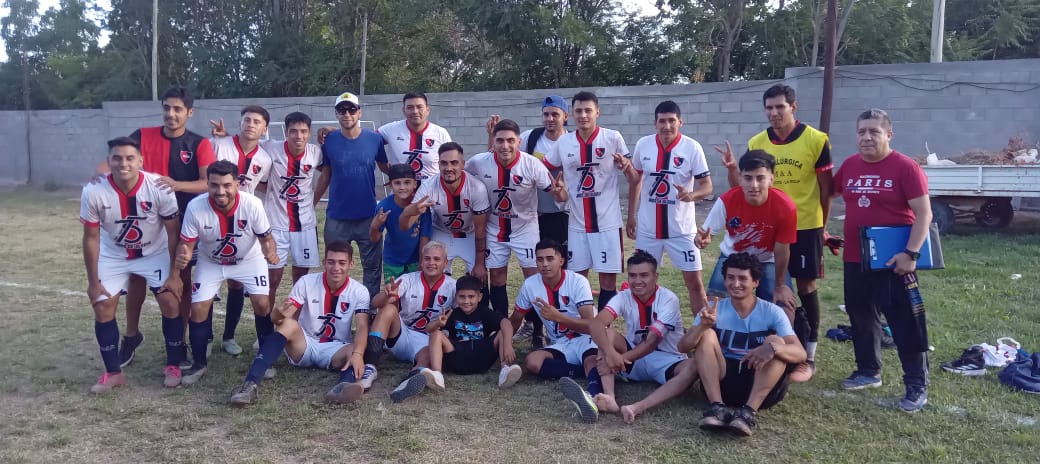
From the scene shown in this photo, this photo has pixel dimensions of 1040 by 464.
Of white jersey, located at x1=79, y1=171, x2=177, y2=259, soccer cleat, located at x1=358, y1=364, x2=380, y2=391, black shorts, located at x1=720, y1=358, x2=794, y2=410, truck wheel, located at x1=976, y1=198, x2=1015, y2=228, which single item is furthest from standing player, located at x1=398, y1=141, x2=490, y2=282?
truck wheel, located at x1=976, y1=198, x2=1015, y2=228

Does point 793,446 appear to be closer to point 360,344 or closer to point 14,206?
point 360,344

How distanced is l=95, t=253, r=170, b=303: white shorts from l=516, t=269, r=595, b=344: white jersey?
2.49 metres

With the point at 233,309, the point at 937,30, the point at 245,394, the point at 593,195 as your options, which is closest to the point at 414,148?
the point at 593,195

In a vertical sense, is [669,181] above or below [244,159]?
below

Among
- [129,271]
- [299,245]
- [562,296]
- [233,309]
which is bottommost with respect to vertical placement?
[233,309]

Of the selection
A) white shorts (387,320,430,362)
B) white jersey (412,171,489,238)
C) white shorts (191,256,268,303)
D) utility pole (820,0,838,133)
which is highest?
utility pole (820,0,838,133)

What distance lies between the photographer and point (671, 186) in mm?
5656

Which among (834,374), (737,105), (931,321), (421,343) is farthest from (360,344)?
(737,105)

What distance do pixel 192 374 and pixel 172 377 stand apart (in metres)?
0.13

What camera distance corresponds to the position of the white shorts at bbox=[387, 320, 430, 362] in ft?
17.7

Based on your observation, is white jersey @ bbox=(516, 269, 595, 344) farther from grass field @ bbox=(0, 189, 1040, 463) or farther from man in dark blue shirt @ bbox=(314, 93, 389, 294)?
man in dark blue shirt @ bbox=(314, 93, 389, 294)

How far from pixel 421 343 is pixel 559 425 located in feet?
4.64

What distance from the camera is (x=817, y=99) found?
13359 millimetres

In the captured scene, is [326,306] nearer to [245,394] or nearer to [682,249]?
[245,394]
